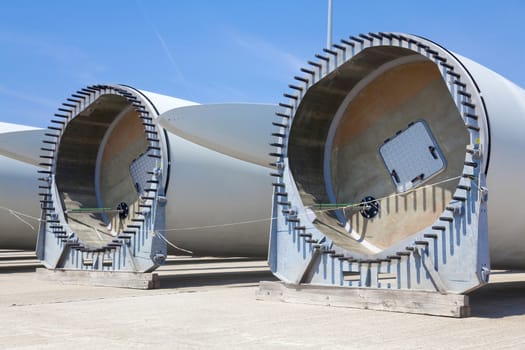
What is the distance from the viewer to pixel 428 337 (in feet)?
21.7

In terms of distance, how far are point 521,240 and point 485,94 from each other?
223cm

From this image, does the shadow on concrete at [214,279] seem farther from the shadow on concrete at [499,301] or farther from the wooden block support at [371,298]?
the shadow on concrete at [499,301]

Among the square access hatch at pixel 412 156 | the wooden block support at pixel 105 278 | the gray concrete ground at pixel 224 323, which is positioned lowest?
the gray concrete ground at pixel 224 323

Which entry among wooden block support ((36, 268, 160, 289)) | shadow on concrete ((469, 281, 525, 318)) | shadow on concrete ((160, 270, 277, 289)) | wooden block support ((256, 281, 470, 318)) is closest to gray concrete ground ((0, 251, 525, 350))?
shadow on concrete ((469, 281, 525, 318))

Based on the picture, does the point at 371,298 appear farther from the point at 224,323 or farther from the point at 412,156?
A: the point at 412,156

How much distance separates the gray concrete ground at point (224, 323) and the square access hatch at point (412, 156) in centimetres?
198

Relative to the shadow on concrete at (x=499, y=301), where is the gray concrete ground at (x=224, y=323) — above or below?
below

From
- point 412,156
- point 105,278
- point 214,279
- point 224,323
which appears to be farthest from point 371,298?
point 214,279

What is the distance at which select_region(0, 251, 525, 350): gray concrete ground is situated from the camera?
6.33 meters

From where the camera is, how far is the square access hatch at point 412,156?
10.3 m

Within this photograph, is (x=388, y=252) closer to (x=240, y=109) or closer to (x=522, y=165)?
(x=522, y=165)

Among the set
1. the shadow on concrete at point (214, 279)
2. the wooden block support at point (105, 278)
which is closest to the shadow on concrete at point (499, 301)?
the shadow on concrete at point (214, 279)

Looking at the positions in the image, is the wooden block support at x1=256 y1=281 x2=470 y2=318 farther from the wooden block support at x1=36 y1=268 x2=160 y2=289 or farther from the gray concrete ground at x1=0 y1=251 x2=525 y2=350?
the wooden block support at x1=36 y1=268 x2=160 y2=289

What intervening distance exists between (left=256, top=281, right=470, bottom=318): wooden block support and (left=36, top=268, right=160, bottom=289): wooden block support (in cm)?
260
